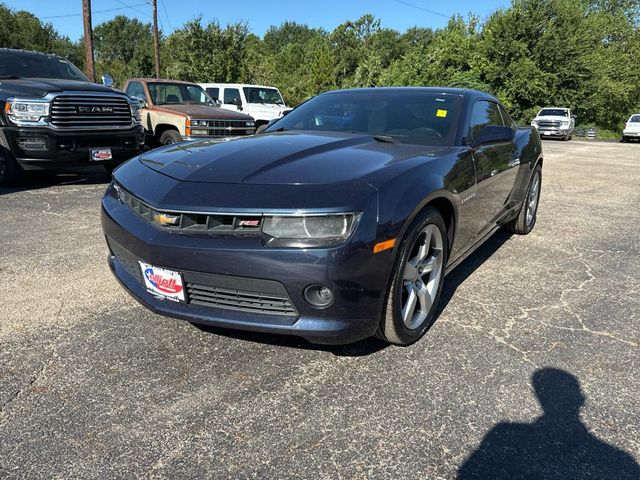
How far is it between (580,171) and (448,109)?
30.4 feet

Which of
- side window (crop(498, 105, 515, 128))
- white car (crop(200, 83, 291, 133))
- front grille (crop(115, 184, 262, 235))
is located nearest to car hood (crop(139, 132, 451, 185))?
front grille (crop(115, 184, 262, 235))

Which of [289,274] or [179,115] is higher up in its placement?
[179,115]

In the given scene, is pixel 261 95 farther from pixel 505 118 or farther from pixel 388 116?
pixel 388 116

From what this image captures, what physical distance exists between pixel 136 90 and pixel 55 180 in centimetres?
343

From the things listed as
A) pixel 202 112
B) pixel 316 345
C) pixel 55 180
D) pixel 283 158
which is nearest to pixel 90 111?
pixel 55 180

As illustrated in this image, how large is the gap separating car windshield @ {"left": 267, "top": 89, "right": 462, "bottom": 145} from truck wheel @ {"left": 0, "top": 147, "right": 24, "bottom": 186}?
448 centimetres

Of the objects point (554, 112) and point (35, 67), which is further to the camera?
point (554, 112)

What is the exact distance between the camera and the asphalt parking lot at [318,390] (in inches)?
74.1

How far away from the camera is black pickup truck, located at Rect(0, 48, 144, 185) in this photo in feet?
21.1

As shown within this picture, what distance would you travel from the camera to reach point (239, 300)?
7.47ft

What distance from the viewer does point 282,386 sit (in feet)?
7.67

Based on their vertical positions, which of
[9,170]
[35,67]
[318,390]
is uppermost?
[35,67]

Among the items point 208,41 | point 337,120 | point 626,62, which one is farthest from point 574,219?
point 626,62

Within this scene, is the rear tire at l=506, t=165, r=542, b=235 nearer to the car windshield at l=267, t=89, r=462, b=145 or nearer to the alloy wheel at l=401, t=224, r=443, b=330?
the car windshield at l=267, t=89, r=462, b=145
